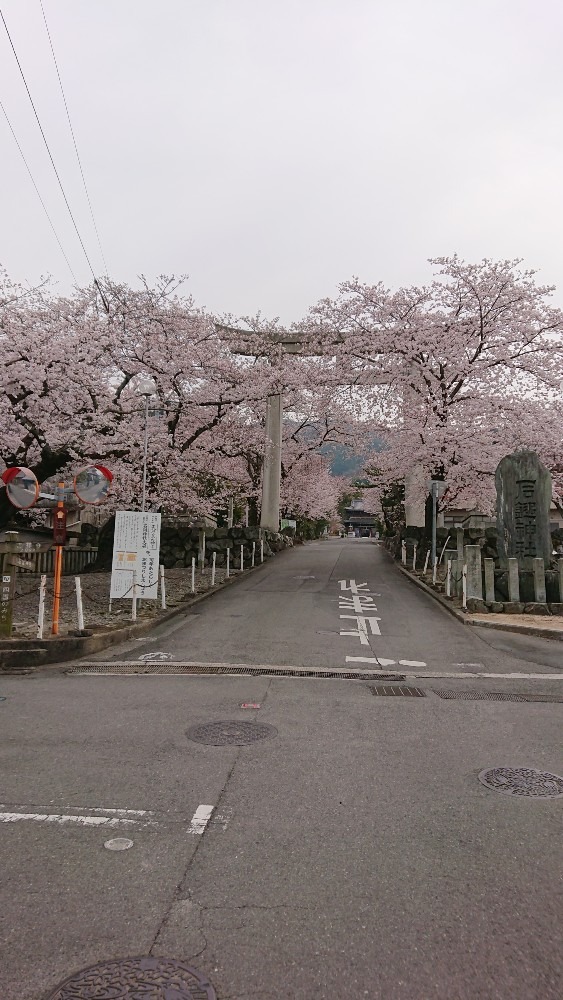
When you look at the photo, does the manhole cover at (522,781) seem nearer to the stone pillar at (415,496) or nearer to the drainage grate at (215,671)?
the drainage grate at (215,671)

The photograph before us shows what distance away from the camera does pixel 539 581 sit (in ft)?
45.5

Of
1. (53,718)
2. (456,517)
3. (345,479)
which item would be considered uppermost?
(345,479)

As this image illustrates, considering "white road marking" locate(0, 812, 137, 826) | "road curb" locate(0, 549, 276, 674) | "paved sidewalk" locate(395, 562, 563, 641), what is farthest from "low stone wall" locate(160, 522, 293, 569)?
"white road marking" locate(0, 812, 137, 826)

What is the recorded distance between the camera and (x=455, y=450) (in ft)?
71.9

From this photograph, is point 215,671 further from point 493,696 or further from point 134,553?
point 134,553

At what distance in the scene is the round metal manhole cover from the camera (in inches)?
89.0

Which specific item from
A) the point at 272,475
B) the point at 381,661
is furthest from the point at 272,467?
the point at 381,661

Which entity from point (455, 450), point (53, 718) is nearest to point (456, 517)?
point (455, 450)

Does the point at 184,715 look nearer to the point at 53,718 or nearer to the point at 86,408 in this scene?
the point at 53,718

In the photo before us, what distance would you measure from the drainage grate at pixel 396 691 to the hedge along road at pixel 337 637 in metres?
1.31

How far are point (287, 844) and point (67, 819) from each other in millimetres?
1336

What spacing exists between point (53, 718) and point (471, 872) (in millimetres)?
4357

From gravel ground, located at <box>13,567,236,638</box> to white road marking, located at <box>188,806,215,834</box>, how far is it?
7077 millimetres

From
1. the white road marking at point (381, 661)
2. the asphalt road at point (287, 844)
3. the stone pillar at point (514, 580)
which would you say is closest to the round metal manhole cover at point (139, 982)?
the asphalt road at point (287, 844)
